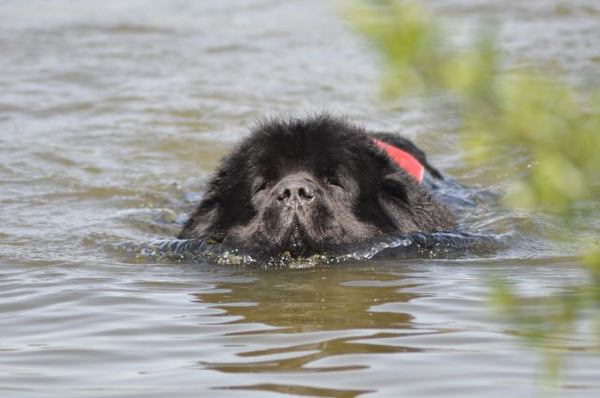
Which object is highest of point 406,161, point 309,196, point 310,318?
point 406,161

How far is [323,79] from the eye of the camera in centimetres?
1186

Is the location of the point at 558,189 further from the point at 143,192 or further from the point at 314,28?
the point at 314,28

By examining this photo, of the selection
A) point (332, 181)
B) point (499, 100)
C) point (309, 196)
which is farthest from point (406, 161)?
point (499, 100)

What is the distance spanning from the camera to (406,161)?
691cm

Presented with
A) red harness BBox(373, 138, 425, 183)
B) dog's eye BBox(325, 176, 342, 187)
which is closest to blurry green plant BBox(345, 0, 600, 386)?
dog's eye BBox(325, 176, 342, 187)

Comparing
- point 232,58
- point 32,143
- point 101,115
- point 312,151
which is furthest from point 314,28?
point 312,151

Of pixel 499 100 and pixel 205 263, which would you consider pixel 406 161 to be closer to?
pixel 205 263

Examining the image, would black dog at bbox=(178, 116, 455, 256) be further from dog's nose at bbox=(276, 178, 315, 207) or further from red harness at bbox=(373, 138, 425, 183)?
red harness at bbox=(373, 138, 425, 183)

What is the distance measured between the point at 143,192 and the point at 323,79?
4.07 m

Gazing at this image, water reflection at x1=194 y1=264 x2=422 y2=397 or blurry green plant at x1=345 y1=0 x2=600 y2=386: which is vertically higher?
blurry green plant at x1=345 y1=0 x2=600 y2=386

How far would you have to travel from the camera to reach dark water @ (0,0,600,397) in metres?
3.42

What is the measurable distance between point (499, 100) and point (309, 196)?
13.9 ft

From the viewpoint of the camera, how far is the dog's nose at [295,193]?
214 inches

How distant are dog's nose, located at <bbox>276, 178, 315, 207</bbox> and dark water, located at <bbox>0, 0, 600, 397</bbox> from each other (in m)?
0.36
